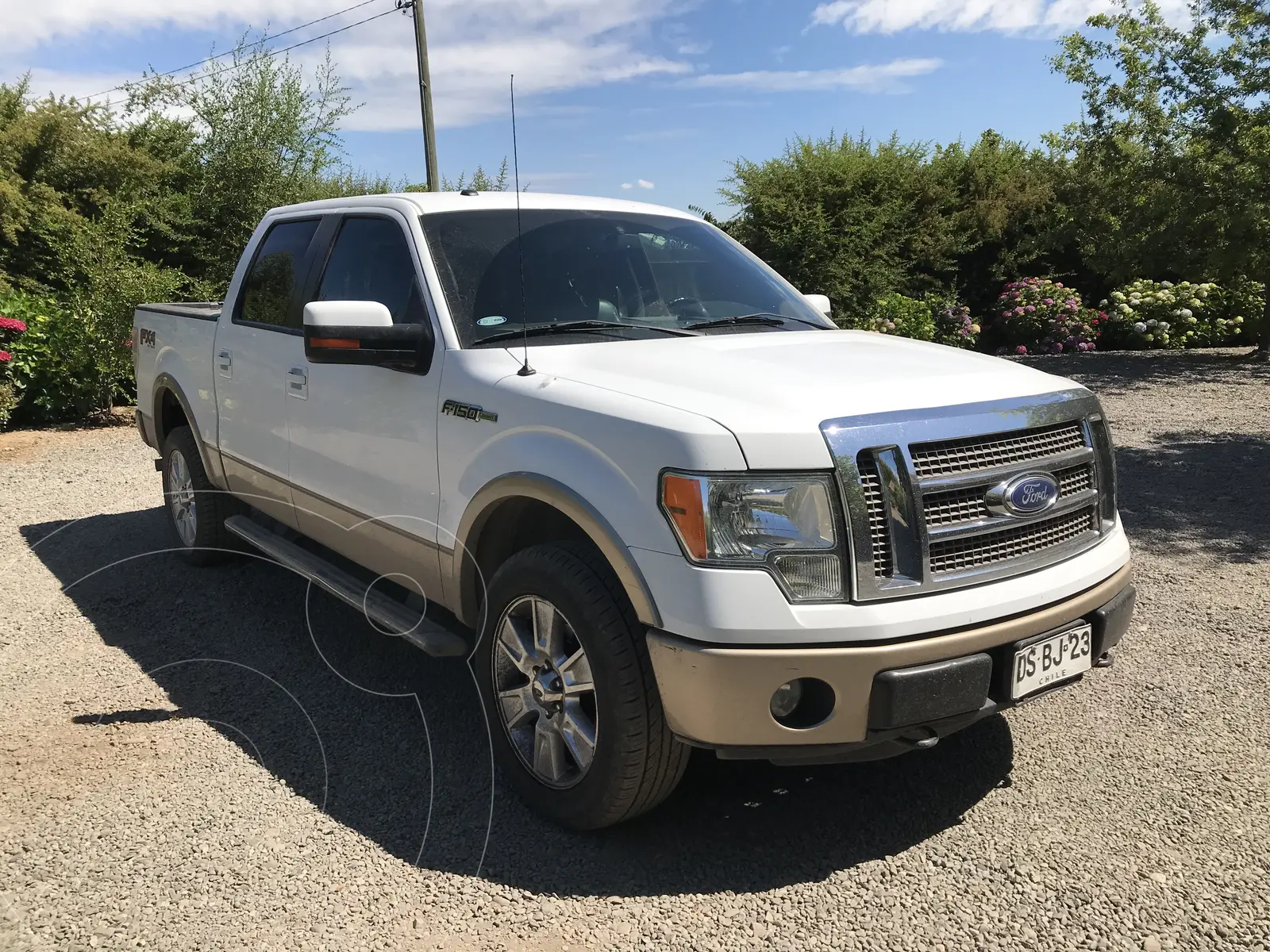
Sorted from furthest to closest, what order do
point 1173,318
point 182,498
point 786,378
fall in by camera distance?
point 1173,318
point 182,498
point 786,378

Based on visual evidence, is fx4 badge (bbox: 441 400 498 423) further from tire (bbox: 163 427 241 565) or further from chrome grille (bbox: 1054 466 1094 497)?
tire (bbox: 163 427 241 565)

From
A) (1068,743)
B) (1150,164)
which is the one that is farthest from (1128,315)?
(1068,743)

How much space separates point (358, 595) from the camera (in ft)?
13.1

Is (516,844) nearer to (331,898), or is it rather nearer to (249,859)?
(331,898)

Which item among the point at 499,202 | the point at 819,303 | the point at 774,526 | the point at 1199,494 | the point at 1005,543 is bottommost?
the point at 1199,494

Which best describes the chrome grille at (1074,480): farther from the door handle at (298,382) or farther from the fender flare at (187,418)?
the fender flare at (187,418)

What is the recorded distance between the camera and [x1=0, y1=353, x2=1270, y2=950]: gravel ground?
279cm

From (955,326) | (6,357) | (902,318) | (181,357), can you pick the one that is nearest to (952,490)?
(181,357)

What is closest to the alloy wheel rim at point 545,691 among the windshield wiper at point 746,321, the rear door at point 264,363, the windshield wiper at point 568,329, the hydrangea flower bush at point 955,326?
the windshield wiper at point 568,329

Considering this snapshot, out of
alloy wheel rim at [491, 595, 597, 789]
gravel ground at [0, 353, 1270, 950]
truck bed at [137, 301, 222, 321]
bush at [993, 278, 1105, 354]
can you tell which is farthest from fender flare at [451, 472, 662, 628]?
bush at [993, 278, 1105, 354]

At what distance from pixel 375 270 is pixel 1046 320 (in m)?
14.1

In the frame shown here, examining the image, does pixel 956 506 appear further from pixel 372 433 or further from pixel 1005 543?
pixel 372 433

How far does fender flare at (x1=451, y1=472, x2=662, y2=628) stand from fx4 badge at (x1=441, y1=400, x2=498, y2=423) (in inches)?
8.8

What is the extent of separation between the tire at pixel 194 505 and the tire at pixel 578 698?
113 inches
